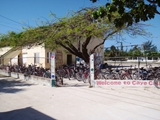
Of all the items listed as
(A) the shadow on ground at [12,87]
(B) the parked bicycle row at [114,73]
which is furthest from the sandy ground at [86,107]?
(A) the shadow on ground at [12,87]

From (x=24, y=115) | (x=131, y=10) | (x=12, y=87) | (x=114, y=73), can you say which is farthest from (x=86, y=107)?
(x=12, y=87)

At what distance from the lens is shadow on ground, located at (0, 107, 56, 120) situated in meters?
4.69

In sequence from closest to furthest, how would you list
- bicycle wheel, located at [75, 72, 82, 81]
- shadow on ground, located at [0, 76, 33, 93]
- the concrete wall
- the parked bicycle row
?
shadow on ground, located at [0, 76, 33, 93], the parked bicycle row, the concrete wall, bicycle wheel, located at [75, 72, 82, 81]

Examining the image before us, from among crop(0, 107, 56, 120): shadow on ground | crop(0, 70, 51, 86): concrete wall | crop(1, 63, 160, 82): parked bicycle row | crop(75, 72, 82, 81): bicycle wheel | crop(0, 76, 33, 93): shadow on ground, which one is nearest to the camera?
crop(0, 107, 56, 120): shadow on ground

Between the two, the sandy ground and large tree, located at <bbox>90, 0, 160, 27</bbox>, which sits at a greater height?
large tree, located at <bbox>90, 0, 160, 27</bbox>

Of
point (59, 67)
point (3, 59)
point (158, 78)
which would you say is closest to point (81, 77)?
point (59, 67)

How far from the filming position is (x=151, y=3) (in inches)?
157

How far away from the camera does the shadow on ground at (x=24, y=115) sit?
4.69m

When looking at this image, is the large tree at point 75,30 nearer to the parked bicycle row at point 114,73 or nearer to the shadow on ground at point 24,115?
the parked bicycle row at point 114,73

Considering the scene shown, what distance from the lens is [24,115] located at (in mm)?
4930

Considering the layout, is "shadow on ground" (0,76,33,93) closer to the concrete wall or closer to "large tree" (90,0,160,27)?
the concrete wall

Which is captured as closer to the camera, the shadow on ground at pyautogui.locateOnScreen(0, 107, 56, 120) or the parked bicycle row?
the shadow on ground at pyautogui.locateOnScreen(0, 107, 56, 120)

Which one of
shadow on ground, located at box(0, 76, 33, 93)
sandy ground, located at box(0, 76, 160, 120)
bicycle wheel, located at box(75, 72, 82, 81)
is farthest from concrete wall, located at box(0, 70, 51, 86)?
sandy ground, located at box(0, 76, 160, 120)

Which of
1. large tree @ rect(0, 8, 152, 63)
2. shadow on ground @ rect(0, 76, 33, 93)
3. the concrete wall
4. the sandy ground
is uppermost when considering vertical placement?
large tree @ rect(0, 8, 152, 63)
